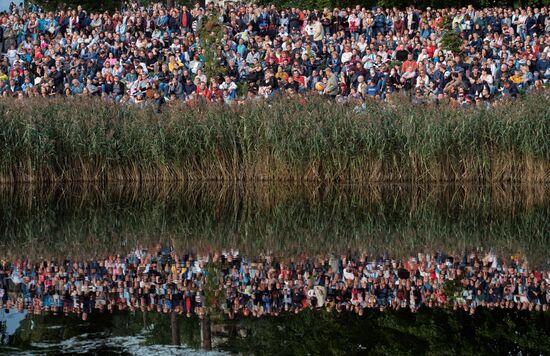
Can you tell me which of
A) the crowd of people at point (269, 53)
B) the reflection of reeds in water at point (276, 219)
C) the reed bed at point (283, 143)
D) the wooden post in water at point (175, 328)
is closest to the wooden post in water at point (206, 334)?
the wooden post in water at point (175, 328)

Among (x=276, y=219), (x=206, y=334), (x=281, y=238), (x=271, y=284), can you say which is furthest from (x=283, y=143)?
(x=206, y=334)

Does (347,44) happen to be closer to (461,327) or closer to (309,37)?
(309,37)

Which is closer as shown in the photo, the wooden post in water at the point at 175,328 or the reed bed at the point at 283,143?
the wooden post in water at the point at 175,328

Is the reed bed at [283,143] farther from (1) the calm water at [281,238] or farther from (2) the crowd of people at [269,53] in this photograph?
(2) the crowd of people at [269,53]

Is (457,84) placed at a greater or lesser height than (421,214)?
greater

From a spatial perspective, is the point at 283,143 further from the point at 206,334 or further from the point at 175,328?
the point at 206,334

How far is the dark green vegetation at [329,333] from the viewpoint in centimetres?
906

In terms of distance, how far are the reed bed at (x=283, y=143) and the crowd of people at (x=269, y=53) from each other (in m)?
3.68

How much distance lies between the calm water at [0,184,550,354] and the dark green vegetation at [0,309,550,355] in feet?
0.06

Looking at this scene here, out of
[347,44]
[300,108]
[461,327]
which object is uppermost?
[347,44]

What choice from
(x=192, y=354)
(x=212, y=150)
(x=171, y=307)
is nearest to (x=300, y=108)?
(x=212, y=150)

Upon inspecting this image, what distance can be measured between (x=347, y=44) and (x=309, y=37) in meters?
1.95

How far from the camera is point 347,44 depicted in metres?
31.4

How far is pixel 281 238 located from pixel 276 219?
6.75 feet
